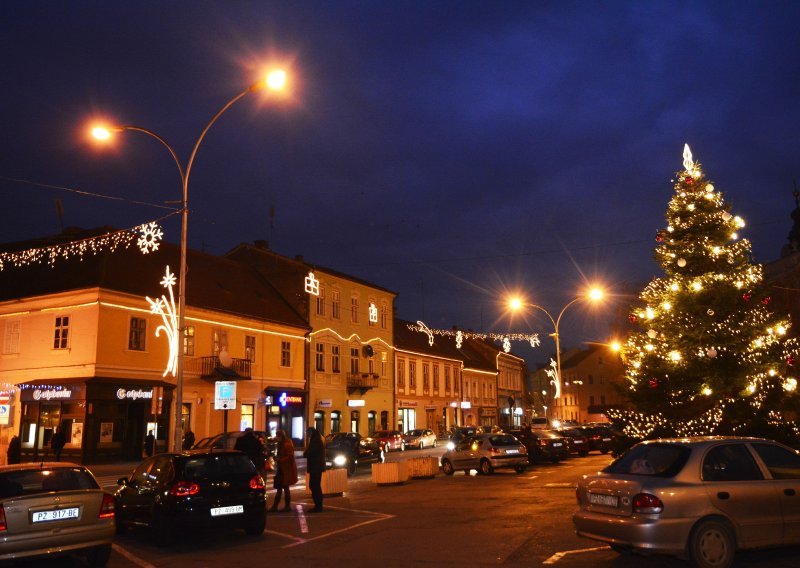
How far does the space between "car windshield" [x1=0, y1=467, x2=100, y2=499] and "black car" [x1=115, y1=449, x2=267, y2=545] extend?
5.58 feet

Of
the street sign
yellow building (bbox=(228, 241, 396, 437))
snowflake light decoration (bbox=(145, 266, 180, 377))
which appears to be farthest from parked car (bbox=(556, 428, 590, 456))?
snowflake light decoration (bbox=(145, 266, 180, 377))

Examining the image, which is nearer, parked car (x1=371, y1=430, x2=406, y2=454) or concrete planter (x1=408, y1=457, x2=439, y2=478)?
concrete planter (x1=408, y1=457, x2=439, y2=478)

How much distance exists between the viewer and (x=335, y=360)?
48.8 meters

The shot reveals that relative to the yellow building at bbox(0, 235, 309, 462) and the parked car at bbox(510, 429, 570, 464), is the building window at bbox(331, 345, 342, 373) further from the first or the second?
the parked car at bbox(510, 429, 570, 464)

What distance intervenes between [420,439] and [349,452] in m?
16.1

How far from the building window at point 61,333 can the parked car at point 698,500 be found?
28.7 m

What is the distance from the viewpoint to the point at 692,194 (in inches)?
856

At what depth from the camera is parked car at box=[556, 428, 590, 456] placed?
35594 millimetres

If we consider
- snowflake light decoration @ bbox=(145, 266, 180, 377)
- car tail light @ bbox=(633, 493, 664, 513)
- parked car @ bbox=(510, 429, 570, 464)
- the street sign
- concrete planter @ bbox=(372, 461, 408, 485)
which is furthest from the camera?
snowflake light decoration @ bbox=(145, 266, 180, 377)

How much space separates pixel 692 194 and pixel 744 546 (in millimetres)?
15186

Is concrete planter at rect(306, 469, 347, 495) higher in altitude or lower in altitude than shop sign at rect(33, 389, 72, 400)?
lower

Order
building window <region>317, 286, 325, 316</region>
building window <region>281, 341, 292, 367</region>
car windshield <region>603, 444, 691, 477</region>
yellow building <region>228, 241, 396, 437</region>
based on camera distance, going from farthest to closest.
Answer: building window <region>317, 286, 325, 316</region>
yellow building <region>228, 241, 396, 437</region>
building window <region>281, 341, 292, 367</region>
car windshield <region>603, 444, 691, 477</region>

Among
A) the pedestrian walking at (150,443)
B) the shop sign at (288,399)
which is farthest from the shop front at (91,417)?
the shop sign at (288,399)

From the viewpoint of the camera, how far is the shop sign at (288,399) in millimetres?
42062
